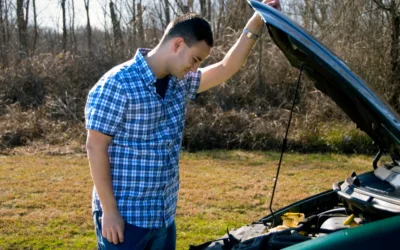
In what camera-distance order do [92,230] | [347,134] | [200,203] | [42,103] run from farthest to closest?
[42,103] < [347,134] < [200,203] < [92,230]

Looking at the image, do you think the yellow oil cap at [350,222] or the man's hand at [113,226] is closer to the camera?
the man's hand at [113,226]

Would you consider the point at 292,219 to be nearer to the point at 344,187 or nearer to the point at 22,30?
the point at 344,187

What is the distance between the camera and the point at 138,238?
2.49m


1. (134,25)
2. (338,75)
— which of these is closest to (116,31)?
(134,25)

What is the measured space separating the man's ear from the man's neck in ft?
0.26

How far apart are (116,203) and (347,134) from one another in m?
8.62

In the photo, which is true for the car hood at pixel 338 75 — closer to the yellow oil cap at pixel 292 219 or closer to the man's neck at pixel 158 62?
the man's neck at pixel 158 62

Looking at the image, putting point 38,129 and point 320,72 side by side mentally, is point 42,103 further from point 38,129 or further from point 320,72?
point 320,72

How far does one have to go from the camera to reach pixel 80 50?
15.8 metres

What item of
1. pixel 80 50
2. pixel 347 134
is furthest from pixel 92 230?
pixel 80 50

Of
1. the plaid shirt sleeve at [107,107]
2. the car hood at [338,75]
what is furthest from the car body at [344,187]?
the plaid shirt sleeve at [107,107]

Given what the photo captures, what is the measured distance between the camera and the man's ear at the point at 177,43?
2.46 m

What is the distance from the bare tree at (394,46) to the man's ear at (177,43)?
30.5 ft

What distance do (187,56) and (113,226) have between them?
91cm
